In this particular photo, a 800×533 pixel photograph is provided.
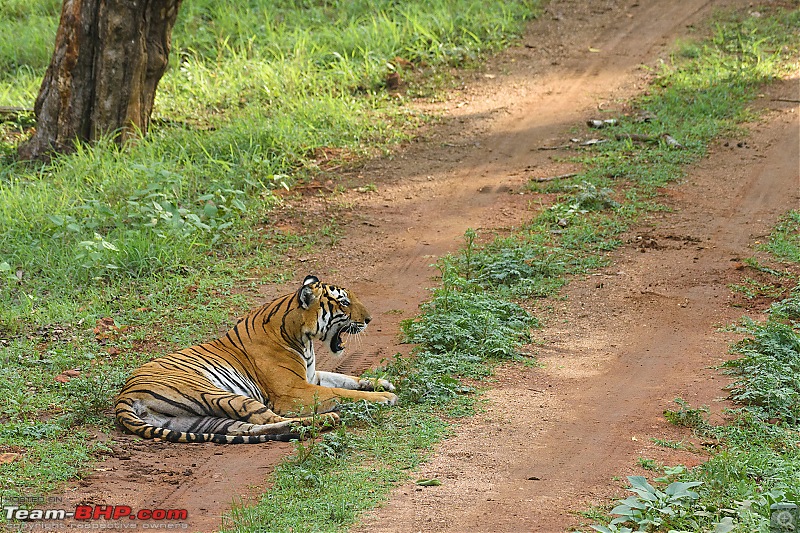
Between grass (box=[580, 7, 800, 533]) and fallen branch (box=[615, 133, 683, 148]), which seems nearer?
grass (box=[580, 7, 800, 533])

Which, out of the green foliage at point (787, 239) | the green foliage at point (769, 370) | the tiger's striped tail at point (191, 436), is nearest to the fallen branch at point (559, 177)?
the green foliage at point (787, 239)

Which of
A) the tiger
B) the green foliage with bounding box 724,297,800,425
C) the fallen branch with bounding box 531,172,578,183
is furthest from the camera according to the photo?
the fallen branch with bounding box 531,172,578,183

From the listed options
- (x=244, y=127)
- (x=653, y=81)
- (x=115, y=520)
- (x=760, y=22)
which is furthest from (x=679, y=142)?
(x=115, y=520)

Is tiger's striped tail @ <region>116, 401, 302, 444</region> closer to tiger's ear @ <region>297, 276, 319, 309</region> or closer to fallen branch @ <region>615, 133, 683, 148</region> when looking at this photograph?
tiger's ear @ <region>297, 276, 319, 309</region>

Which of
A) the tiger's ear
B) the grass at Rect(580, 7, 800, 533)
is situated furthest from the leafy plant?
the tiger's ear

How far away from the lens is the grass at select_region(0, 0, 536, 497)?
6852mm

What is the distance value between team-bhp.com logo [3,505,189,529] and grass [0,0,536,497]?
244mm

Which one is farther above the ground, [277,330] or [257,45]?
[257,45]

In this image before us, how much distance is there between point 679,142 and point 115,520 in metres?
7.81

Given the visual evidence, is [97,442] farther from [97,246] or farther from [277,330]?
[97,246]

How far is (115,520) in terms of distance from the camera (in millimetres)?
4590

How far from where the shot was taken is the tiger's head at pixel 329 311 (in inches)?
246

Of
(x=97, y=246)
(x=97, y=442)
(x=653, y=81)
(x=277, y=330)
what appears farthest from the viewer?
(x=653, y=81)

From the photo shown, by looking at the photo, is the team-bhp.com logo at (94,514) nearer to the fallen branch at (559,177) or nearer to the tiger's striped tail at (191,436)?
the tiger's striped tail at (191,436)
